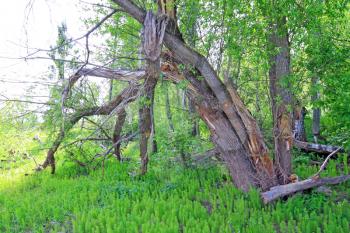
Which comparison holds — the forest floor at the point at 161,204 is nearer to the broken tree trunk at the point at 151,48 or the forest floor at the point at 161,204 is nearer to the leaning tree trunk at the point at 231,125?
the leaning tree trunk at the point at 231,125

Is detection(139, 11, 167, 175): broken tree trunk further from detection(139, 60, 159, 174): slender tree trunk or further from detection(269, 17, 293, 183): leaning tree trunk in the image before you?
detection(269, 17, 293, 183): leaning tree trunk

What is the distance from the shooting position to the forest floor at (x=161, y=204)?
6195mm

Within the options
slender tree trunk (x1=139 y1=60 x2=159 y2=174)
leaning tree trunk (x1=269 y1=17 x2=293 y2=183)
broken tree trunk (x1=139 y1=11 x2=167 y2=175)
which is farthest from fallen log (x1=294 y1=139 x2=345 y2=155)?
broken tree trunk (x1=139 y1=11 x2=167 y2=175)

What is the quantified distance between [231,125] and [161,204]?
7.65 ft

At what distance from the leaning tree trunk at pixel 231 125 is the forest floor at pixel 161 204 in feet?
1.76

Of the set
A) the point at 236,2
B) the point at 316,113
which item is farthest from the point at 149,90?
the point at 316,113

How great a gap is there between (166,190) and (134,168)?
2450mm

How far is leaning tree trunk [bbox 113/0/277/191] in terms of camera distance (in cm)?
792

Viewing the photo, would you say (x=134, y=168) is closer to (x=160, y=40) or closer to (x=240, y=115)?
(x=240, y=115)

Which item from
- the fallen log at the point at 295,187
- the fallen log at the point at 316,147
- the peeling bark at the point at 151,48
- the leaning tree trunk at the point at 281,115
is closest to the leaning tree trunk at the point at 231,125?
the leaning tree trunk at the point at 281,115

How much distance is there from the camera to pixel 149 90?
8.12 metres

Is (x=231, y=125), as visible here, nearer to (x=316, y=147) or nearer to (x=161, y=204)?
(x=161, y=204)

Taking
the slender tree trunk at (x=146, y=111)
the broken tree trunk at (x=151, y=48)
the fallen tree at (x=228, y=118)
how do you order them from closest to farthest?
1. the broken tree trunk at (x=151, y=48)
2. the slender tree trunk at (x=146, y=111)
3. the fallen tree at (x=228, y=118)

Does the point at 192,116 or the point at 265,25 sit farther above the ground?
the point at 265,25
